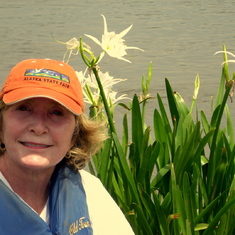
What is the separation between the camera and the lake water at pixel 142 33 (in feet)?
21.3

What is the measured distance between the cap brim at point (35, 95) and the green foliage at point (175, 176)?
660 millimetres

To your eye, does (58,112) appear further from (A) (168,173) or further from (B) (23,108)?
(A) (168,173)

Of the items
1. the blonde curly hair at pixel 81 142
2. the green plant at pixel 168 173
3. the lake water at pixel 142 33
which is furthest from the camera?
the lake water at pixel 142 33

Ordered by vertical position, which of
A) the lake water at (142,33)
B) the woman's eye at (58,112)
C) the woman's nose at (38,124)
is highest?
the lake water at (142,33)

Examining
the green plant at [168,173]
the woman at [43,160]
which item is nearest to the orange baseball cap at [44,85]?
the woman at [43,160]

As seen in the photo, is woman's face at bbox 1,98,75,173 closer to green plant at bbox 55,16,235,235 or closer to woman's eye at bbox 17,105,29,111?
woman's eye at bbox 17,105,29,111

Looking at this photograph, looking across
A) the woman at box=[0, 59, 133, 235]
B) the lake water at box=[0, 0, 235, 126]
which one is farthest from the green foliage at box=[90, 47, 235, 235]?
the lake water at box=[0, 0, 235, 126]

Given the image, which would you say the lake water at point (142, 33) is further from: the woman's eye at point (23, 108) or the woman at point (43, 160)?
the woman's eye at point (23, 108)

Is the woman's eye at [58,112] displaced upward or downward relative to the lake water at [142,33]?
downward

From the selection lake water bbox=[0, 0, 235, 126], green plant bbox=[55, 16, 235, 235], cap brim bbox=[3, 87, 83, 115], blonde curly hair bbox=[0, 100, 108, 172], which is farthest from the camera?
lake water bbox=[0, 0, 235, 126]

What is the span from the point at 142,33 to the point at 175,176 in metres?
5.77

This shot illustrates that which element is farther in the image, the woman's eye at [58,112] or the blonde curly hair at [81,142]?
the blonde curly hair at [81,142]

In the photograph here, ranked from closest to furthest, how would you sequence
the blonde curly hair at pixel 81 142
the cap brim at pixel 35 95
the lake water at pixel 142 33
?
the cap brim at pixel 35 95
the blonde curly hair at pixel 81 142
the lake water at pixel 142 33

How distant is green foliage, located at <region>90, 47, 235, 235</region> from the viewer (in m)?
2.59
